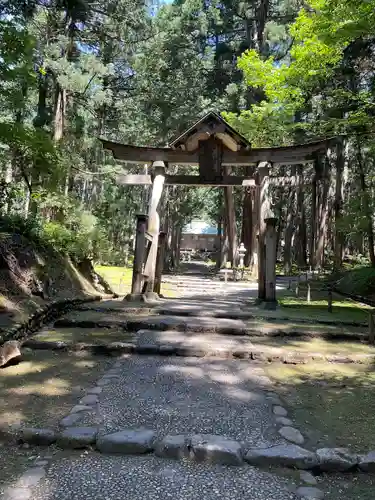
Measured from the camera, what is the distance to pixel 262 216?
31.7 ft

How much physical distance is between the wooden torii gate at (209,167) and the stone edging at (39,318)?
1515mm

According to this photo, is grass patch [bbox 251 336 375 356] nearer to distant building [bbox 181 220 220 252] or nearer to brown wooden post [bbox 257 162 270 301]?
brown wooden post [bbox 257 162 270 301]

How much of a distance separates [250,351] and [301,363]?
25.3 inches

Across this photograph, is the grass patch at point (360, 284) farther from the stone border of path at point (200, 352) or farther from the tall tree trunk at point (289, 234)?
the tall tree trunk at point (289, 234)

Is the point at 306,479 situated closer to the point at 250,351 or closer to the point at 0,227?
the point at 250,351

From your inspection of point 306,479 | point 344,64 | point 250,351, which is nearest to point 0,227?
point 250,351

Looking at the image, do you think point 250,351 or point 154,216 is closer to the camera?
point 250,351

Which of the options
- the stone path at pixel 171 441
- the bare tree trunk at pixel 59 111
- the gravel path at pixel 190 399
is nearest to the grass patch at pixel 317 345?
the gravel path at pixel 190 399

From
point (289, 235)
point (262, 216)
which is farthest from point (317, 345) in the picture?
point (289, 235)

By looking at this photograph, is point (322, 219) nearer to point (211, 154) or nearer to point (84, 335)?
point (211, 154)

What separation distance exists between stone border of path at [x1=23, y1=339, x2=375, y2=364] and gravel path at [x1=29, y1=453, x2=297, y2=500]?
2.46m

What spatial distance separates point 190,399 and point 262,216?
259 inches

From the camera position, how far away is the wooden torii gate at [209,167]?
898 cm

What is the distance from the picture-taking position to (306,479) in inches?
99.6
